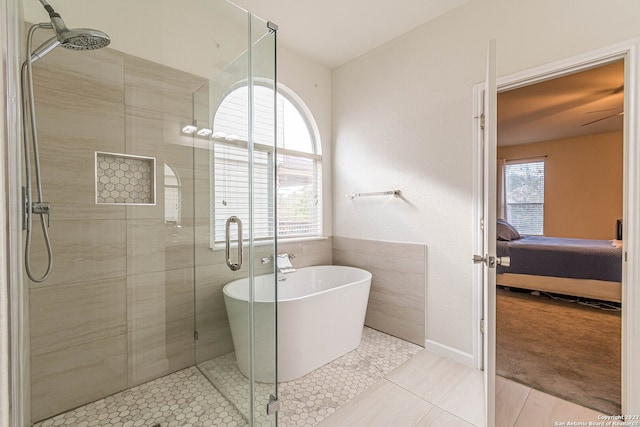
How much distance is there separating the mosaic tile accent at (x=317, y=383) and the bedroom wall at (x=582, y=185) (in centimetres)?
493

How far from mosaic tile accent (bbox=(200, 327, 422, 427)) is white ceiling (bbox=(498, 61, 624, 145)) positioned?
9.45 ft

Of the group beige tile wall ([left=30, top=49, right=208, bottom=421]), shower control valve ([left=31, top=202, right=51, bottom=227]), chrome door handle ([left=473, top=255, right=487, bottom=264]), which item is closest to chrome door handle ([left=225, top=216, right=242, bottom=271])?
beige tile wall ([left=30, top=49, right=208, bottom=421])

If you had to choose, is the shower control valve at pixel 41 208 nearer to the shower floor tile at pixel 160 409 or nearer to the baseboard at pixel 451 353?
the shower floor tile at pixel 160 409

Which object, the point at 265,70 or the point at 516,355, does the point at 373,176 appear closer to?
the point at 265,70

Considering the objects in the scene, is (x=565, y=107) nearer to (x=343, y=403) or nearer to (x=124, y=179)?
(x=343, y=403)

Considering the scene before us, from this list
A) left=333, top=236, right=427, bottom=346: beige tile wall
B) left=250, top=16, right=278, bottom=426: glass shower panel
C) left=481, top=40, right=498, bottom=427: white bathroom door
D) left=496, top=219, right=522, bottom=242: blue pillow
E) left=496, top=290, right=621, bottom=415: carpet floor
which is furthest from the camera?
left=496, top=219, right=522, bottom=242: blue pillow

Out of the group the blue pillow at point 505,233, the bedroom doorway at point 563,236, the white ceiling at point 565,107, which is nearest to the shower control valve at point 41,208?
the bedroom doorway at point 563,236

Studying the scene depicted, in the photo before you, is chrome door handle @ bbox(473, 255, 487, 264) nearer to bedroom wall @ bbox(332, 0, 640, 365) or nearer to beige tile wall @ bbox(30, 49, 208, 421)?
bedroom wall @ bbox(332, 0, 640, 365)

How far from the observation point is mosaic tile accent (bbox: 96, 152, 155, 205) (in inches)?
67.9

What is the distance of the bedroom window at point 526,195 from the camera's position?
227 inches

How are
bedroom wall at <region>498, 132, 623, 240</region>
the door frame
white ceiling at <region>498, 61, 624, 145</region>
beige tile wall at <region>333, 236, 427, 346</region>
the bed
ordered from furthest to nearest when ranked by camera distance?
bedroom wall at <region>498, 132, 623, 240</region> → the bed → white ceiling at <region>498, 61, 624, 145</region> → beige tile wall at <region>333, 236, 427, 346</region> → the door frame

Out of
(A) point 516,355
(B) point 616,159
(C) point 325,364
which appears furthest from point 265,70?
(B) point 616,159

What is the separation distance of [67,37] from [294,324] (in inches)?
77.9

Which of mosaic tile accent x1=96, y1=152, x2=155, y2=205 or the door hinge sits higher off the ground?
mosaic tile accent x1=96, y1=152, x2=155, y2=205
